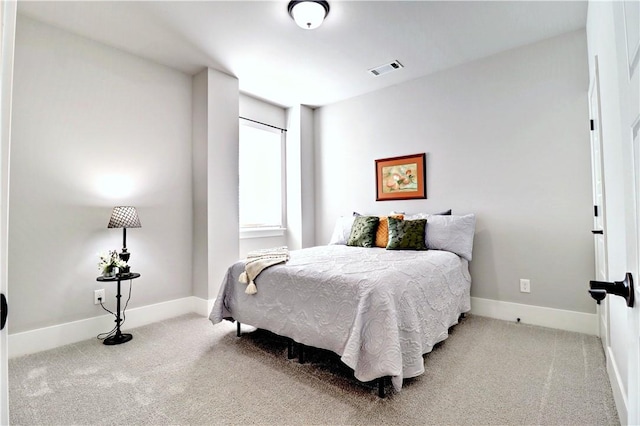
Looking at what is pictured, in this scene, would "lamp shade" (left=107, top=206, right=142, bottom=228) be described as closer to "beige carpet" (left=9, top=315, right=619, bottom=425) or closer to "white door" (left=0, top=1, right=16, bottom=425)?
"beige carpet" (left=9, top=315, right=619, bottom=425)

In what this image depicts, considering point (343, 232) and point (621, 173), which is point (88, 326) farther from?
point (621, 173)

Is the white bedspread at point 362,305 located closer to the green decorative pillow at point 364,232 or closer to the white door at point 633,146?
the green decorative pillow at point 364,232

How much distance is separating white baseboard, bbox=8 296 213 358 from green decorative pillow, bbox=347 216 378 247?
1.77 m

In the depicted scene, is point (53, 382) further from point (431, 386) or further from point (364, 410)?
point (431, 386)

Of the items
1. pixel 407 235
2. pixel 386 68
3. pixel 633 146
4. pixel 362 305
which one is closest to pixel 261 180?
pixel 386 68

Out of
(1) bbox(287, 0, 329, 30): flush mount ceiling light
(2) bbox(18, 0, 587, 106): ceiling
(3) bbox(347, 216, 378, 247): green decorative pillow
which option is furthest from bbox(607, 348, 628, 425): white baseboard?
(1) bbox(287, 0, 329, 30): flush mount ceiling light

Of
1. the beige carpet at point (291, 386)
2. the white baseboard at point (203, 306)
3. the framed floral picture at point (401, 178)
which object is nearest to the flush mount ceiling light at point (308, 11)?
the framed floral picture at point (401, 178)

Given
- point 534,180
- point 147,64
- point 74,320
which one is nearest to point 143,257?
point 74,320

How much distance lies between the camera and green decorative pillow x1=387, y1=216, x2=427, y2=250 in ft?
10.1

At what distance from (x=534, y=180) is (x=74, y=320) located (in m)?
4.41

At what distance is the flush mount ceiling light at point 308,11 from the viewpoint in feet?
7.86

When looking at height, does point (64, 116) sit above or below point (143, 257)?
above

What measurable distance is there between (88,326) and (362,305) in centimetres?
258

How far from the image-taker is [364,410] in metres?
1.69
